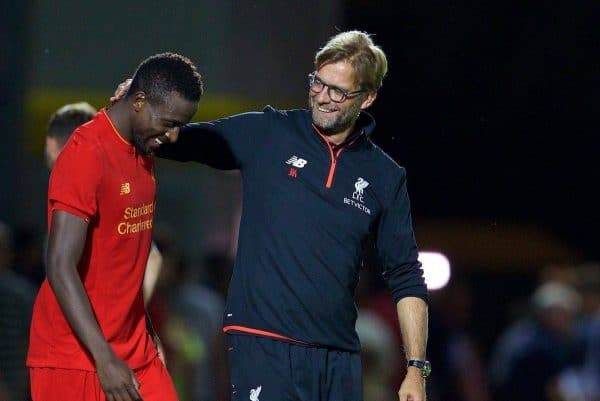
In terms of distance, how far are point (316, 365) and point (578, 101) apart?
53.5 ft

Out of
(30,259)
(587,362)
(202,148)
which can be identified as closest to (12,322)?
(30,259)

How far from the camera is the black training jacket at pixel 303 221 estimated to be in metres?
5.88

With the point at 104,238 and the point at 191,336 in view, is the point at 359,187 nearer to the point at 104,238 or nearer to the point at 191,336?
the point at 104,238

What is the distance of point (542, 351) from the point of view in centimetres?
1077

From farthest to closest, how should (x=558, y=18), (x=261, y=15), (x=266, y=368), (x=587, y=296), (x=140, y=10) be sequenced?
(x=558, y=18)
(x=261, y=15)
(x=140, y=10)
(x=587, y=296)
(x=266, y=368)

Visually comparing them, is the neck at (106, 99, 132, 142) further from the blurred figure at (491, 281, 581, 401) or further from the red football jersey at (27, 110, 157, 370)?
the blurred figure at (491, 281, 581, 401)

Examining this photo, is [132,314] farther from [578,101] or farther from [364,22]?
[578,101]

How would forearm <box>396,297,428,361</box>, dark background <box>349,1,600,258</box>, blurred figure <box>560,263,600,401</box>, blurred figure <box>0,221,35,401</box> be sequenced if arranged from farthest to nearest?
dark background <box>349,1,600,258</box>, blurred figure <box>560,263,600,401</box>, blurred figure <box>0,221,35,401</box>, forearm <box>396,297,428,361</box>

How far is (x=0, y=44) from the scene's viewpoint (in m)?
11.9

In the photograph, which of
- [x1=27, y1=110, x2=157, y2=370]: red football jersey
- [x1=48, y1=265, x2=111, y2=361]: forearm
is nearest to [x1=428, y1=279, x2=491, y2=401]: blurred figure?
[x1=27, y1=110, x2=157, y2=370]: red football jersey

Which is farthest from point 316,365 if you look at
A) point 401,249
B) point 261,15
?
point 261,15

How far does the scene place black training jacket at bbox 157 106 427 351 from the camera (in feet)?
19.3

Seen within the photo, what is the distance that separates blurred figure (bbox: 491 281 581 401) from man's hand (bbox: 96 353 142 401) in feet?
19.3

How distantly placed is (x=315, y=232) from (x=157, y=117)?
35.6 inches
